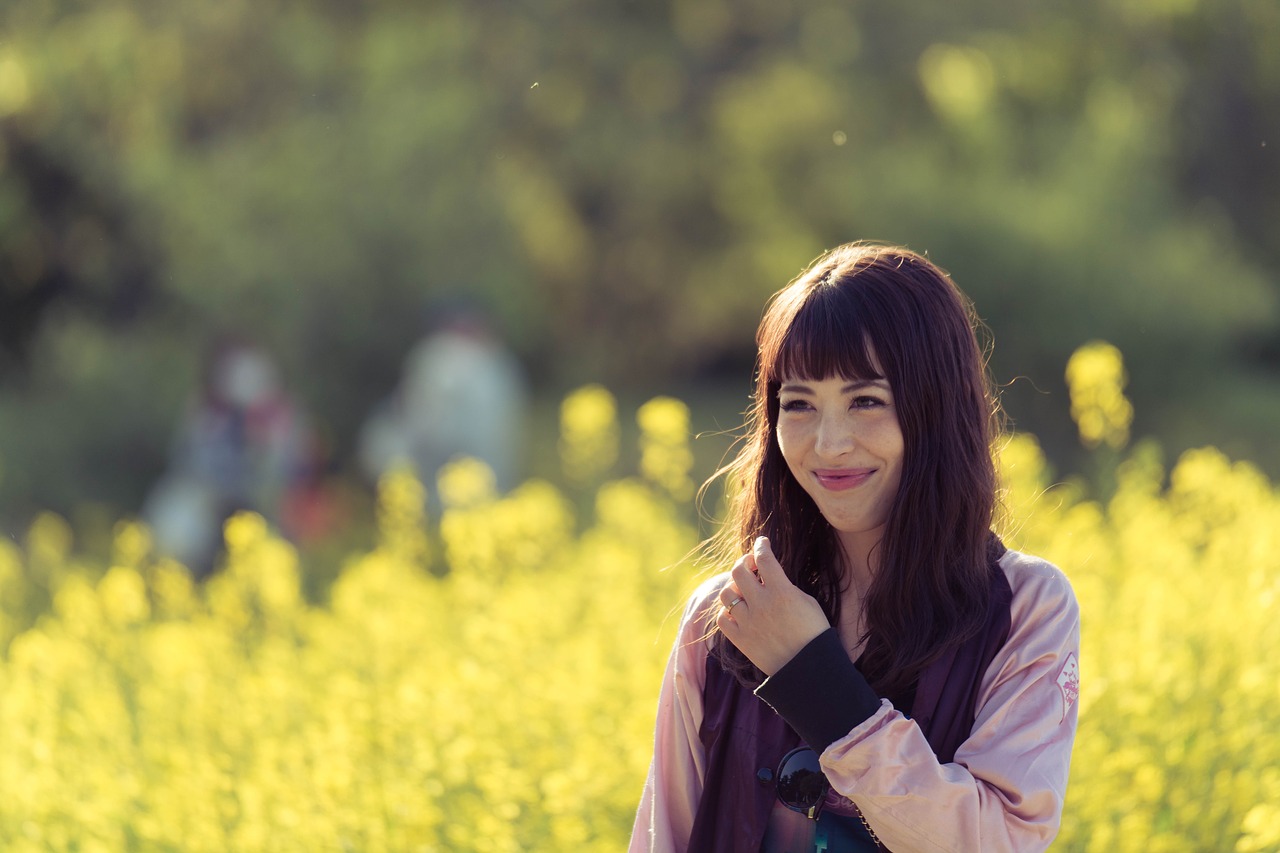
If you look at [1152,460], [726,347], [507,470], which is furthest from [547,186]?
[1152,460]

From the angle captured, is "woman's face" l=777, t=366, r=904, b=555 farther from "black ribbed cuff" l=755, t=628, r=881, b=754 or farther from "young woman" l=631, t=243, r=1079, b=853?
"black ribbed cuff" l=755, t=628, r=881, b=754

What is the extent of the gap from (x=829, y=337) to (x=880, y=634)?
27 cm

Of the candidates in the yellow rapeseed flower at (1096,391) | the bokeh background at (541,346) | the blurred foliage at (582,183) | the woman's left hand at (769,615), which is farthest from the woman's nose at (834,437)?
the blurred foliage at (582,183)

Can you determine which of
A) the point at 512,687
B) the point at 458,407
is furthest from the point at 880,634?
the point at 458,407

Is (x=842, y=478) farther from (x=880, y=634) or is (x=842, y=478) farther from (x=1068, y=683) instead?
(x=1068, y=683)

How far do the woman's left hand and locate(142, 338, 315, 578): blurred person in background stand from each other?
643 cm

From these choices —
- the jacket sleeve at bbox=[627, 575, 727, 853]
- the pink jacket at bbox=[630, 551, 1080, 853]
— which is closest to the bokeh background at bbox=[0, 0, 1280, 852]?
the jacket sleeve at bbox=[627, 575, 727, 853]

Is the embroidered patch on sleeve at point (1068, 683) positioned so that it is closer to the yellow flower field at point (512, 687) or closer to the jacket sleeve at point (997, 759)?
the jacket sleeve at point (997, 759)

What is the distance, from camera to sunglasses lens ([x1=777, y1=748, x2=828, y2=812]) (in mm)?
1258

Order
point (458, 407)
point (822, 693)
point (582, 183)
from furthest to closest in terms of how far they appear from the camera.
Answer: point (582, 183) < point (458, 407) < point (822, 693)

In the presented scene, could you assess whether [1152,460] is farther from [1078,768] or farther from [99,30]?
[99,30]

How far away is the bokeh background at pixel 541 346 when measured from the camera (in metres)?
2.69

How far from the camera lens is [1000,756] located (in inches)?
46.4

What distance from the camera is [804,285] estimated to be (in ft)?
4.24
